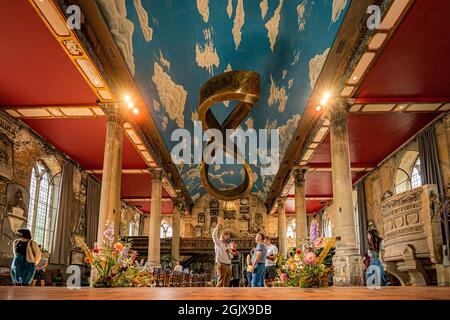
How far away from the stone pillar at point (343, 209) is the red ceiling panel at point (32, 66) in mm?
7240

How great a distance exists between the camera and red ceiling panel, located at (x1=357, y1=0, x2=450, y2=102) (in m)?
7.83

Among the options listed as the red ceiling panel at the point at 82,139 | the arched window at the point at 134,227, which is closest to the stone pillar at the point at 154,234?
the red ceiling panel at the point at 82,139

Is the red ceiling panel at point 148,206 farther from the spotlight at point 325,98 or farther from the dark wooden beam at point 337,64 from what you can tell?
the spotlight at point 325,98

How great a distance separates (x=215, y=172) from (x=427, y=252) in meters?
18.2

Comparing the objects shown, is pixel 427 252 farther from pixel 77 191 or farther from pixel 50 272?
pixel 77 191

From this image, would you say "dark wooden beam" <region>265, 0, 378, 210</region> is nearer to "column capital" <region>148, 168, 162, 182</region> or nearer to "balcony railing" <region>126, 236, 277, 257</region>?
"column capital" <region>148, 168, 162, 182</region>

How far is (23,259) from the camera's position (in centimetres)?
732

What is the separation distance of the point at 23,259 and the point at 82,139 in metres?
8.60

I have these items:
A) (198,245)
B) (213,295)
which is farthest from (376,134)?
(198,245)

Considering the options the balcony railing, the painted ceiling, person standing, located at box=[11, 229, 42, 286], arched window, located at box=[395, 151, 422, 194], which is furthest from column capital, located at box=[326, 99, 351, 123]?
the balcony railing

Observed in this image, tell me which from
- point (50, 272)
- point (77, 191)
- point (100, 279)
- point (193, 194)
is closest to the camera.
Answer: point (100, 279)

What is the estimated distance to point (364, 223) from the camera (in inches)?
779

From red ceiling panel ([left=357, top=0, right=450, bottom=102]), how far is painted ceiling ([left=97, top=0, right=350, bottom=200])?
1.40 meters

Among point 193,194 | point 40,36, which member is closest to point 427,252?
point 40,36
